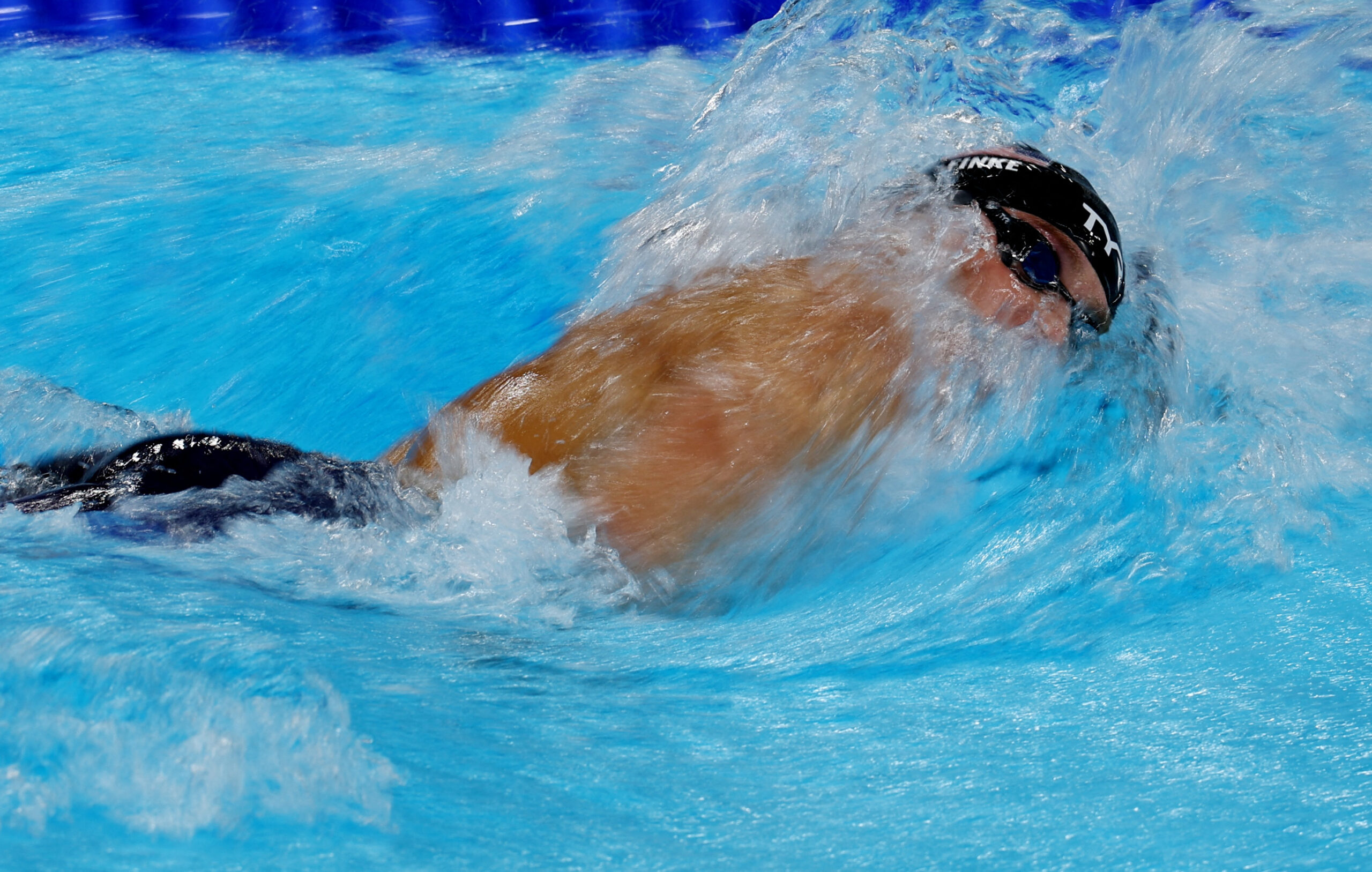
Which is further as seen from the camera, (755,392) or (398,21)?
(398,21)

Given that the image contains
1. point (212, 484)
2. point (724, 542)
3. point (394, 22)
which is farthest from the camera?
point (394, 22)

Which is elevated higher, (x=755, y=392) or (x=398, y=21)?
(x=398, y=21)

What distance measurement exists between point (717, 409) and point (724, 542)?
218mm

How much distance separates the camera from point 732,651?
1.58 meters

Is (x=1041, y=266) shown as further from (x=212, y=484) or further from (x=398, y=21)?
(x=398, y=21)

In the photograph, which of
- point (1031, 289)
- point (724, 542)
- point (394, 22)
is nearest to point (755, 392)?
point (724, 542)

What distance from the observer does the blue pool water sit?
113cm

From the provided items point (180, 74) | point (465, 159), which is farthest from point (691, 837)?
point (180, 74)

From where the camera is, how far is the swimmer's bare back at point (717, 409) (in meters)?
1.62

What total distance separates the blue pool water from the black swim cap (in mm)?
175

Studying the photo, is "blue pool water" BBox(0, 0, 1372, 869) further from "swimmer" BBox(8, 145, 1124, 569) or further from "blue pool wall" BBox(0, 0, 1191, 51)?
"blue pool wall" BBox(0, 0, 1191, 51)

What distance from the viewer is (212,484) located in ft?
5.14

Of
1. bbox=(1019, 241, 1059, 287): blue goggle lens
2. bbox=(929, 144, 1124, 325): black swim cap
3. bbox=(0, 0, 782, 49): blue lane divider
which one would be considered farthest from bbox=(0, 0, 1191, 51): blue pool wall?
bbox=(1019, 241, 1059, 287): blue goggle lens

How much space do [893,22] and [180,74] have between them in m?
2.52
